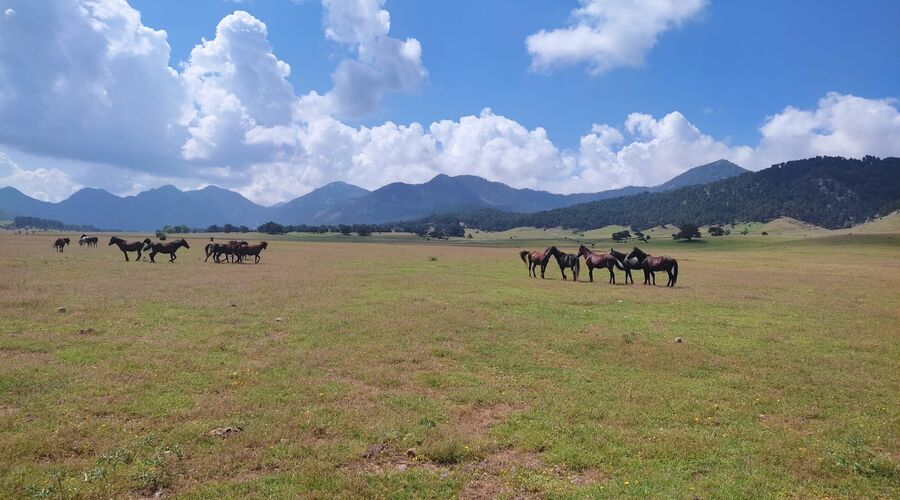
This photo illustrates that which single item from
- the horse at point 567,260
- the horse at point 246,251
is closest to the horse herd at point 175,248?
the horse at point 246,251

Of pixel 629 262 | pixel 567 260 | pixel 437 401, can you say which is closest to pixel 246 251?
pixel 567 260

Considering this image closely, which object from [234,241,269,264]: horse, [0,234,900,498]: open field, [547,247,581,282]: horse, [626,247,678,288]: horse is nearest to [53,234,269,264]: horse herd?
[234,241,269,264]: horse

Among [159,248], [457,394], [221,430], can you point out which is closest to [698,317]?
[457,394]

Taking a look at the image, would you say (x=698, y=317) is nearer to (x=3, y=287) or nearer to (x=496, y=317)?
(x=496, y=317)

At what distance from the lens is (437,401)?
10.0 m

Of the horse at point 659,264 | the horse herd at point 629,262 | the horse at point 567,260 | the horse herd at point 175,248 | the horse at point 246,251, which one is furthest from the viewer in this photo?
the horse at point 246,251

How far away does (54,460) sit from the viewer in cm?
723

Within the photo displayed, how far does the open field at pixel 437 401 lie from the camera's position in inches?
276

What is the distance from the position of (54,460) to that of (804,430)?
39.9 feet

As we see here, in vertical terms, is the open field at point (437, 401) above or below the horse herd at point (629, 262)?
below

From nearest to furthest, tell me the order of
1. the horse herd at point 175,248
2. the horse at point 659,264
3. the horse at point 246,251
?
the horse at point 659,264
the horse herd at point 175,248
the horse at point 246,251

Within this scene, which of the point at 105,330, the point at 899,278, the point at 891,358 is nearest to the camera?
the point at 891,358

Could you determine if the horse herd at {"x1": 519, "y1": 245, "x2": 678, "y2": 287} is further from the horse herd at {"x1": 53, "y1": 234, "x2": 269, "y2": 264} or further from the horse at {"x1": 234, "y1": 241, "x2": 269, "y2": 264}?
the horse herd at {"x1": 53, "y1": 234, "x2": 269, "y2": 264}

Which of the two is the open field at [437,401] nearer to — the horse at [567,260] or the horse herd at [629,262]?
the horse herd at [629,262]
